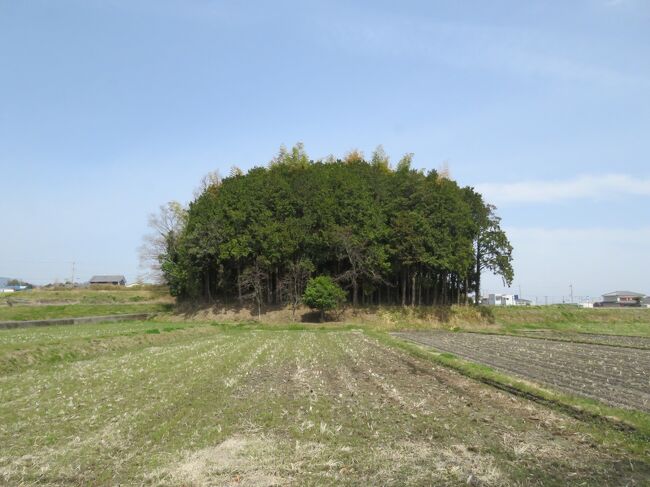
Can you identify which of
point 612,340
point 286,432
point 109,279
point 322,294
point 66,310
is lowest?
point 612,340

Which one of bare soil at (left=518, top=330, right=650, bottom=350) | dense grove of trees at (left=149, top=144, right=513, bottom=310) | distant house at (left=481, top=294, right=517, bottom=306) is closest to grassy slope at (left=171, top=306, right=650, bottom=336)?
dense grove of trees at (left=149, top=144, right=513, bottom=310)

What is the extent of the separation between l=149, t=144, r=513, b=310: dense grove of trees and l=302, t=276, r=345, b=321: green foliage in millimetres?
2798

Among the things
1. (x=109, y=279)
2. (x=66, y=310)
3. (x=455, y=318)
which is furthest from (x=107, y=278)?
(x=455, y=318)

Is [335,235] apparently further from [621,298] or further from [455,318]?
[621,298]

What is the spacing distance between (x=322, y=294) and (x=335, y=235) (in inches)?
250

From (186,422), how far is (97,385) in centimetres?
552

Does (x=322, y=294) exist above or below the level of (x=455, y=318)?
above

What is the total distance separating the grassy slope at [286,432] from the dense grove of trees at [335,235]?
32.6 m

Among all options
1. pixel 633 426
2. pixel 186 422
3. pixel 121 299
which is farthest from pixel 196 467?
pixel 121 299

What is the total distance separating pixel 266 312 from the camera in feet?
165

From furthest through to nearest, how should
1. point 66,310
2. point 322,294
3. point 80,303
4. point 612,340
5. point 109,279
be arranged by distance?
point 109,279 → point 80,303 → point 66,310 → point 322,294 → point 612,340

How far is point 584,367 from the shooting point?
1775cm

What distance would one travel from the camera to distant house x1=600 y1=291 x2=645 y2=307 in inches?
4309

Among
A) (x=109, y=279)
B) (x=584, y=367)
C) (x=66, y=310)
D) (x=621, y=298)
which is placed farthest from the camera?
(x=109, y=279)
